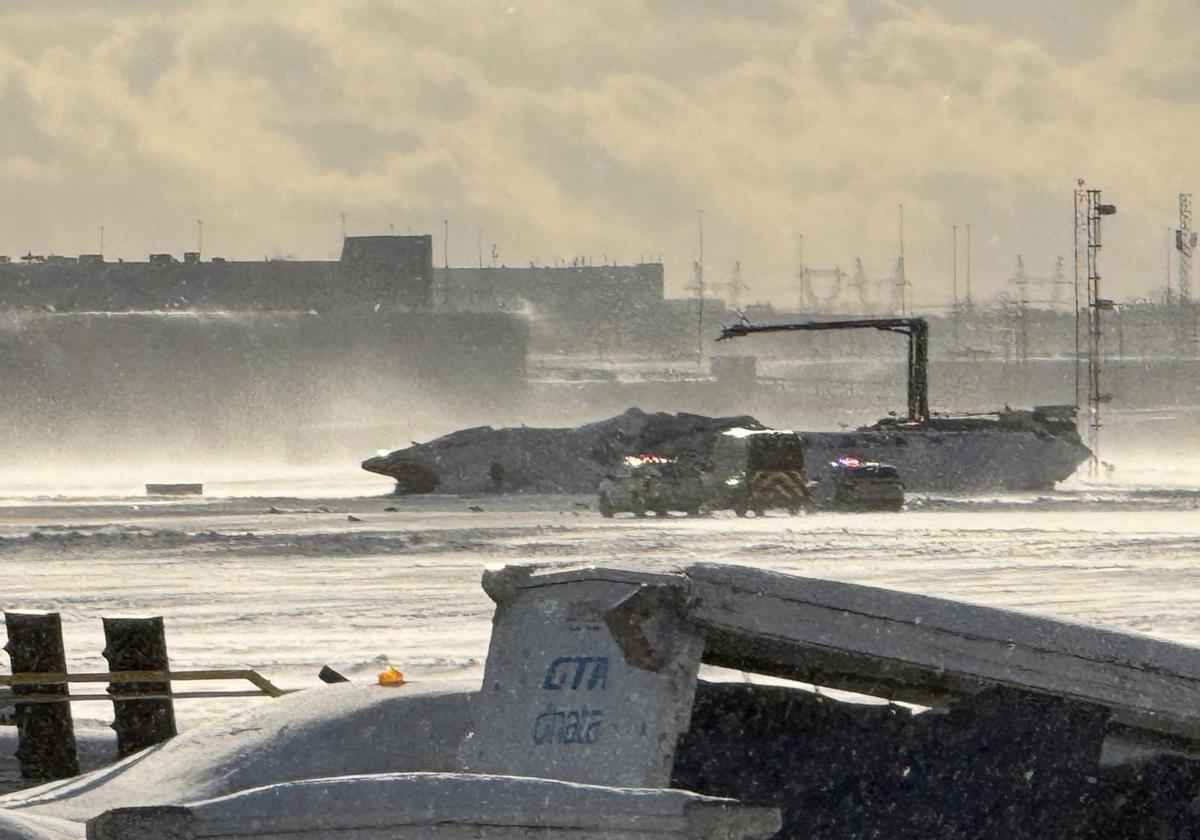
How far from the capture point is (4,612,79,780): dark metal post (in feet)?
28.7

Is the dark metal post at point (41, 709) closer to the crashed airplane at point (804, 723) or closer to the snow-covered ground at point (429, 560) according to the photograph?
the snow-covered ground at point (429, 560)

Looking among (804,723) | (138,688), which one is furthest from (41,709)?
(804,723)

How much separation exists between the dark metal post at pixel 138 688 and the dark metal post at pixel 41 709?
0.25 meters

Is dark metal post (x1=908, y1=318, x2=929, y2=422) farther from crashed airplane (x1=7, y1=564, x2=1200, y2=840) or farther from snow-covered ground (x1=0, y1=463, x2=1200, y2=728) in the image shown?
crashed airplane (x1=7, y1=564, x2=1200, y2=840)

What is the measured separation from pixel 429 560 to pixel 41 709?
16097 mm

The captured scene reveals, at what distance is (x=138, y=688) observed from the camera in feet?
30.8

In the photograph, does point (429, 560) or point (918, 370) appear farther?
point (918, 370)

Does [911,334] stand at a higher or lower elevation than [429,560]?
higher

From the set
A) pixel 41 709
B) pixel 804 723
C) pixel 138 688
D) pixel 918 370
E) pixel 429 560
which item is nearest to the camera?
pixel 804 723

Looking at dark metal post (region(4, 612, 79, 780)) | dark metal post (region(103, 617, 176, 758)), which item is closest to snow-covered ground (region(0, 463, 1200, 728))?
dark metal post (region(103, 617, 176, 758))

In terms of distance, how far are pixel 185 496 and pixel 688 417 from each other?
11721mm

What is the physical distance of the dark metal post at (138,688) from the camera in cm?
916

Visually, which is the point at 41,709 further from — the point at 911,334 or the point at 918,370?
the point at 918,370

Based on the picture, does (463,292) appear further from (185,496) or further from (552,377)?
(185,496)
